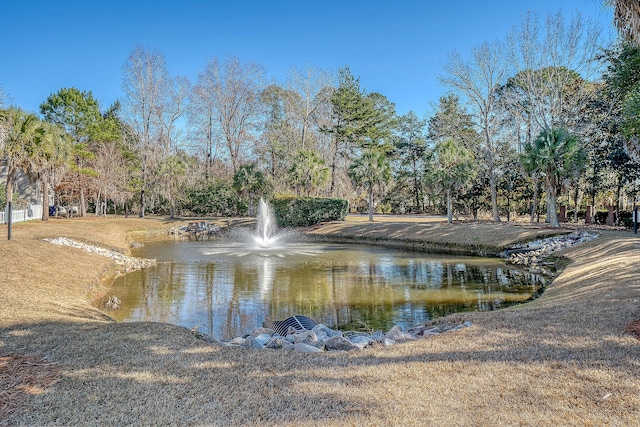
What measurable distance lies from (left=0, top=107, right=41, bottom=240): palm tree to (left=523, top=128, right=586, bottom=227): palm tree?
89.3 feet

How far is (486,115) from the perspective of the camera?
2766 cm

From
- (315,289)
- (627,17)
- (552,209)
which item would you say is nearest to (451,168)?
(552,209)

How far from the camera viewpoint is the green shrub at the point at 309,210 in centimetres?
3181

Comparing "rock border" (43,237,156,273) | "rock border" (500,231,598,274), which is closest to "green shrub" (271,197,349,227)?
"rock border" (500,231,598,274)

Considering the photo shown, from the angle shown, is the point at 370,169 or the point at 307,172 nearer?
the point at 370,169

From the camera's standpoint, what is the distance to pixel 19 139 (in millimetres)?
24172

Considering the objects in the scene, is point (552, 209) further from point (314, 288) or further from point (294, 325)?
point (294, 325)

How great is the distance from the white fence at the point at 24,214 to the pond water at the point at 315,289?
10525 millimetres

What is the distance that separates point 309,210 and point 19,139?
18411 mm

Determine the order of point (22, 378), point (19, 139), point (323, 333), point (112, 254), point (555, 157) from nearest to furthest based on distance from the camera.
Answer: point (22, 378) → point (323, 333) → point (112, 254) → point (555, 157) → point (19, 139)

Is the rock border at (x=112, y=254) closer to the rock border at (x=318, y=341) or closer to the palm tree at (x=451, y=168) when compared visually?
the rock border at (x=318, y=341)

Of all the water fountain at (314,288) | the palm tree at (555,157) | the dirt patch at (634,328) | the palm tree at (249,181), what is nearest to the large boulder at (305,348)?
the water fountain at (314,288)

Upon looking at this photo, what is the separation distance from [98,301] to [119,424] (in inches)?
305

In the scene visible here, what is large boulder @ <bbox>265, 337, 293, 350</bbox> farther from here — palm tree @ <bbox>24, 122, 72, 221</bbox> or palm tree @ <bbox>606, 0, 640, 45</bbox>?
palm tree @ <bbox>24, 122, 72, 221</bbox>
